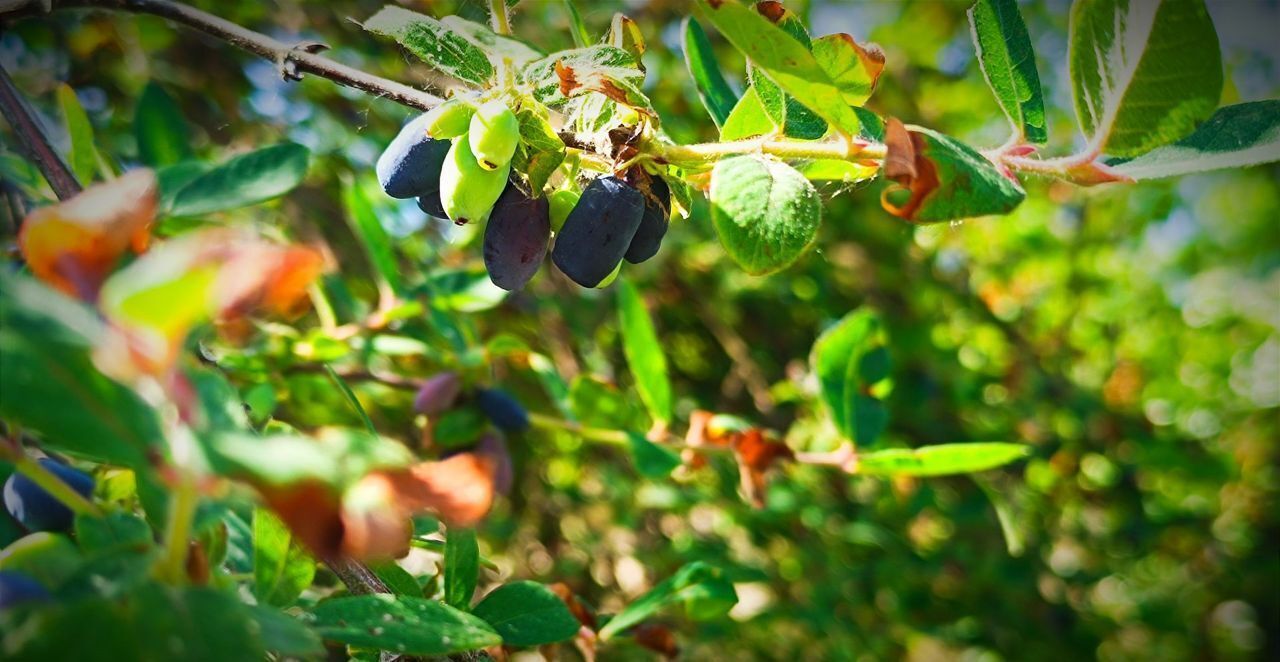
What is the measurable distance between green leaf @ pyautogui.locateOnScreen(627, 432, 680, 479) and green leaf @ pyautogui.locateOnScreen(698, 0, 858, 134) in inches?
22.3

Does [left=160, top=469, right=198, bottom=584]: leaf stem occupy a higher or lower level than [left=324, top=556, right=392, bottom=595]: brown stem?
higher

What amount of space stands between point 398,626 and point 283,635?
0.10m

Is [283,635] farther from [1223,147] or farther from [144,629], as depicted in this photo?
[1223,147]

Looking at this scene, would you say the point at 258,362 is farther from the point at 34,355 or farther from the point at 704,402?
the point at 704,402

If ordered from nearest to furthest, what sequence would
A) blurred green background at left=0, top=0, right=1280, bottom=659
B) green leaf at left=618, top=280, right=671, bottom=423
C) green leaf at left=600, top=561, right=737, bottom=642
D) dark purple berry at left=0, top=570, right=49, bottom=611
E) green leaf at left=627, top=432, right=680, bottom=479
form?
1. dark purple berry at left=0, top=570, right=49, bottom=611
2. green leaf at left=600, top=561, right=737, bottom=642
3. green leaf at left=627, top=432, right=680, bottom=479
4. green leaf at left=618, top=280, right=671, bottom=423
5. blurred green background at left=0, top=0, right=1280, bottom=659

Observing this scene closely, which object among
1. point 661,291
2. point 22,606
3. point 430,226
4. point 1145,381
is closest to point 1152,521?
point 1145,381

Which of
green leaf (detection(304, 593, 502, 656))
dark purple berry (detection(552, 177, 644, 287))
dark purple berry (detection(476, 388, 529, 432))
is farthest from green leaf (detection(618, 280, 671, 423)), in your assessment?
green leaf (detection(304, 593, 502, 656))

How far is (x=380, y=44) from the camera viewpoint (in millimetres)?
1906

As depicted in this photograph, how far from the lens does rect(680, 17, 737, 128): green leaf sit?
2.25 ft

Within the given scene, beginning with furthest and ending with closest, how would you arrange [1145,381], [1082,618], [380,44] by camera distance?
1. [1145,381]
2. [1082,618]
3. [380,44]

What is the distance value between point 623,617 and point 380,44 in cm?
156

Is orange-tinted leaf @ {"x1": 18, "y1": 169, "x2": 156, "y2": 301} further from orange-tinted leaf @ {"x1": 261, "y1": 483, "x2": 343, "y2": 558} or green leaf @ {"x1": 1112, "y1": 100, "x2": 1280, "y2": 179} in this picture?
green leaf @ {"x1": 1112, "y1": 100, "x2": 1280, "y2": 179}

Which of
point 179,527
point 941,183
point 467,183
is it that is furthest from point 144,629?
point 941,183

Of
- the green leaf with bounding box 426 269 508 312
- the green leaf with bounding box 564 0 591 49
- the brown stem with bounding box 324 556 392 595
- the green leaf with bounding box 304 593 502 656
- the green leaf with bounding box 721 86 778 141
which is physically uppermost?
the green leaf with bounding box 564 0 591 49
